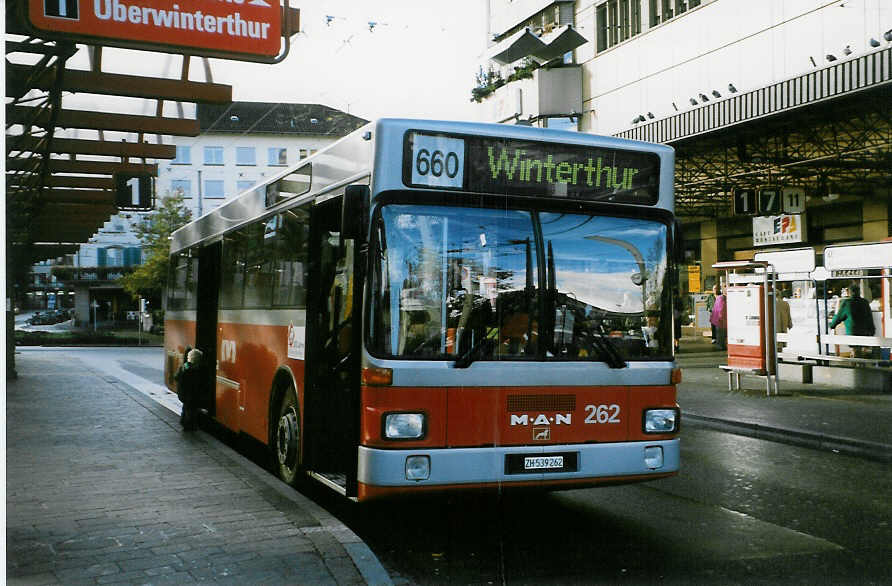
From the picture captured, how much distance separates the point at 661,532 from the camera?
686 centimetres

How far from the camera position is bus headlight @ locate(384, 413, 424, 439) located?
20.2ft

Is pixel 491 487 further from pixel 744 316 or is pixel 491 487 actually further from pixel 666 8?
pixel 666 8

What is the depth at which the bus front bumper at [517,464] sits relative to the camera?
6.16 metres

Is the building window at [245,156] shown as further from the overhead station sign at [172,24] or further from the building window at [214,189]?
the overhead station sign at [172,24]

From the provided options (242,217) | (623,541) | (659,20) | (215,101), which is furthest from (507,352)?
(659,20)

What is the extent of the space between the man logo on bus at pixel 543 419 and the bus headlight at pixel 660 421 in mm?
634

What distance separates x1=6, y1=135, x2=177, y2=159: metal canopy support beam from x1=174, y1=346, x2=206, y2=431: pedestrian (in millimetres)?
3545

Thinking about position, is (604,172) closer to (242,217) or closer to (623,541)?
(623,541)

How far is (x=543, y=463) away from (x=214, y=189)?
80466 mm

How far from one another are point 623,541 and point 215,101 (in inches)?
285

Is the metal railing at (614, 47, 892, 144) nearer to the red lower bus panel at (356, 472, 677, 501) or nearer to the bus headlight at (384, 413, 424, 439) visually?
the red lower bus panel at (356, 472, 677, 501)

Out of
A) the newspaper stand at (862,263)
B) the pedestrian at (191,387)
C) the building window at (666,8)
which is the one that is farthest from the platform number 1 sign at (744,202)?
the pedestrian at (191,387)

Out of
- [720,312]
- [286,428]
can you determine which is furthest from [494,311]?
[720,312]

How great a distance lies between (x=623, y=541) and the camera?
658 centimetres
